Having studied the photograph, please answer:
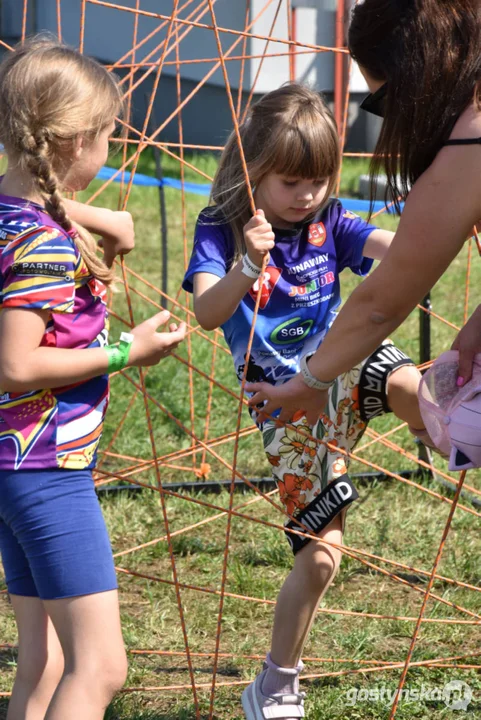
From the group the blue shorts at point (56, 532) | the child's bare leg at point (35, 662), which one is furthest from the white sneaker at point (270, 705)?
the blue shorts at point (56, 532)

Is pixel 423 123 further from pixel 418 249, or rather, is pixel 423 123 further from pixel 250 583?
pixel 250 583

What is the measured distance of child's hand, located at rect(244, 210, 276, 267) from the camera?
6.03 feet

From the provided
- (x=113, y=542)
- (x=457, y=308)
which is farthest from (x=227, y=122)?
(x=113, y=542)

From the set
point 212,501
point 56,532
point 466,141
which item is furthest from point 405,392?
point 212,501

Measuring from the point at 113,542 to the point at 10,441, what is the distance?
152cm

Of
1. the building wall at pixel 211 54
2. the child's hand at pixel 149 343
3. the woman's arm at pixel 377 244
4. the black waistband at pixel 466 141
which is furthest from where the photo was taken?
the building wall at pixel 211 54

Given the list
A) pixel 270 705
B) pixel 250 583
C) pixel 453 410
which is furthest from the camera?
pixel 250 583

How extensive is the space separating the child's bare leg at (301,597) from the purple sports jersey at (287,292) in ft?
1.32

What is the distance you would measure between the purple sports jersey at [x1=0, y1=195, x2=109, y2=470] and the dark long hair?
22.7 inches

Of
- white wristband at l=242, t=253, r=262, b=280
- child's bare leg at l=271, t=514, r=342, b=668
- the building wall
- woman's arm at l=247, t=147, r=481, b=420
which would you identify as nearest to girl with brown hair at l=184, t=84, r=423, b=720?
child's bare leg at l=271, t=514, r=342, b=668

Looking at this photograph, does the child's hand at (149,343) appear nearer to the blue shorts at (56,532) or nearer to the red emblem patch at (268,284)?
the blue shorts at (56,532)

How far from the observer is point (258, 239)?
Answer: 1841 millimetres

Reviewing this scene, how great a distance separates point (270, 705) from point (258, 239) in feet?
Result: 3.39

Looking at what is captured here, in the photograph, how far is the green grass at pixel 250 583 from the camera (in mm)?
2332
